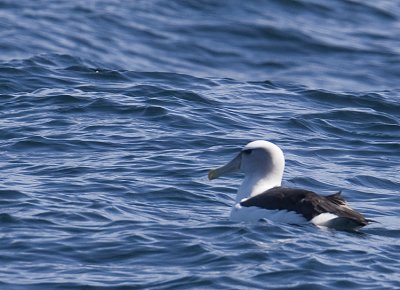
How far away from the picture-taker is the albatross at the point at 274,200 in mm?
12977

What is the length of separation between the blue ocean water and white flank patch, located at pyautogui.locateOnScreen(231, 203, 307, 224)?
173 millimetres

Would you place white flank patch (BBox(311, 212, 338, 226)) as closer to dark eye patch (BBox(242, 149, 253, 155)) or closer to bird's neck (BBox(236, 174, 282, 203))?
bird's neck (BBox(236, 174, 282, 203))

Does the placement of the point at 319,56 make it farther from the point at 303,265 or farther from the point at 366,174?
the point at 303,265

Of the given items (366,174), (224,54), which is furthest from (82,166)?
(224,54)

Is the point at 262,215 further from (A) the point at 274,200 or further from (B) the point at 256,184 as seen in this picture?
(B) the point at 256,184

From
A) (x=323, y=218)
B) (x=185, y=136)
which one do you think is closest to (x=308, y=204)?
(x=323, y=218)

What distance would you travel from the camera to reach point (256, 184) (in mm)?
14344

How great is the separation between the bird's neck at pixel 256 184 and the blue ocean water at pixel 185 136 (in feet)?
0.99

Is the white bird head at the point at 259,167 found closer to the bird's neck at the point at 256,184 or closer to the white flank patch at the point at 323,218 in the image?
the bird's neck at the point at 256,184

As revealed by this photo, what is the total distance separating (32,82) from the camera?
1983cm

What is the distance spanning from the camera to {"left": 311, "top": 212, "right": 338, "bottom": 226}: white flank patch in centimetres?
1293

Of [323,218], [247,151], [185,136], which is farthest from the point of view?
[185,136]

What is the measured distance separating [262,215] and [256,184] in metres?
1.02

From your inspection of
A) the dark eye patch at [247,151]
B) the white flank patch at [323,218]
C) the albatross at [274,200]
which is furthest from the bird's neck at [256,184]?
the white flank patch at [323,218]
